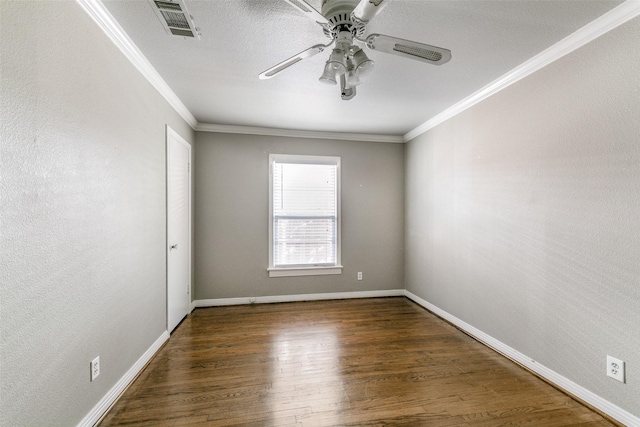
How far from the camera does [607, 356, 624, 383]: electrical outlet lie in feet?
5.69

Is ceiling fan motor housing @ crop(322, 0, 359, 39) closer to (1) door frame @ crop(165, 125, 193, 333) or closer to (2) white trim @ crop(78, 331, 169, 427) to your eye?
(1) door frame @ crop(165, 125, 193, 333)

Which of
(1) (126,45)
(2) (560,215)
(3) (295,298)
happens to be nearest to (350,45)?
(1) (126,45)

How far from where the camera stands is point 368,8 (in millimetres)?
1235

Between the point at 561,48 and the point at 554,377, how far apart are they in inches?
93.1

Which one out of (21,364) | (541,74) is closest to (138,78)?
(21,364)

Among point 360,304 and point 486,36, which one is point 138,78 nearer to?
point 486,36

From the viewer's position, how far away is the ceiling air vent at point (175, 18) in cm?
159

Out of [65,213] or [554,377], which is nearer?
[65,213]

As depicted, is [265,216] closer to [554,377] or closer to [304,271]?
[304,271]

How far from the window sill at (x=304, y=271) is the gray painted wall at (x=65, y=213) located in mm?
1946

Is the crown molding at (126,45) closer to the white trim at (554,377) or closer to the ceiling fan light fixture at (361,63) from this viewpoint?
the ceiling fan light fixture at (361,63)

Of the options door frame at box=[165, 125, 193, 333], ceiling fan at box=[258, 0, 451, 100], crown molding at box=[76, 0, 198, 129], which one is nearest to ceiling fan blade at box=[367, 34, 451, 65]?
ceiling fan at box=[258, 0, 451, 100]

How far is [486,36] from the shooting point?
198 cm

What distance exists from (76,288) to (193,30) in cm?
166
